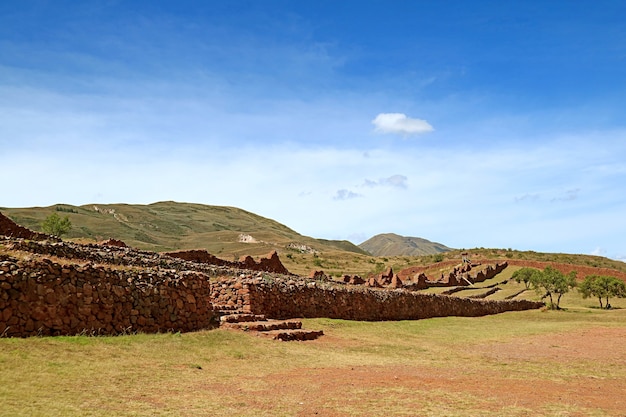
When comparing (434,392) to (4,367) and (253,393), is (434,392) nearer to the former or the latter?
(253,393)

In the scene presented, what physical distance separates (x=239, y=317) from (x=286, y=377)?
6.13 m

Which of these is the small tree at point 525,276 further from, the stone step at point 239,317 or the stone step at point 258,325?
the stone step at point 258,325

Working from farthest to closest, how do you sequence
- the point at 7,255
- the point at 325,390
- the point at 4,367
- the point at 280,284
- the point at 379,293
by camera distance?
the point at 379,293
the point at 280,284
the point at 7,255
the point at 325,390
the point at 4,367

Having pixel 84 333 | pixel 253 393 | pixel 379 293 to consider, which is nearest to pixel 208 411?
pixel 253 393

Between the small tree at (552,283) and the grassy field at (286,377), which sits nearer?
the grassy field at (286,377)

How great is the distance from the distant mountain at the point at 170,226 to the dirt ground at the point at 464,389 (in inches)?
1568

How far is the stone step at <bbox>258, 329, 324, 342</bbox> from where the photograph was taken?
15.9 meters

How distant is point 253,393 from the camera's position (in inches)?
381

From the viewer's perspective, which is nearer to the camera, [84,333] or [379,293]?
[84,333]

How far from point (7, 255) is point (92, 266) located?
6.42ft

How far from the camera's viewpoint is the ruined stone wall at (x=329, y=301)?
1958cm

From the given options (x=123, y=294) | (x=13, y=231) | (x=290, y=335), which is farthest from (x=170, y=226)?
(x=123, y=294)

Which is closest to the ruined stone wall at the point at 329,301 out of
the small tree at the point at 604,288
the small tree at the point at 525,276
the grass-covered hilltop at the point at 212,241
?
the small tree at the point at 604,288

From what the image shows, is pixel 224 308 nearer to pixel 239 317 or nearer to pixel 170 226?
pixel 239 317
